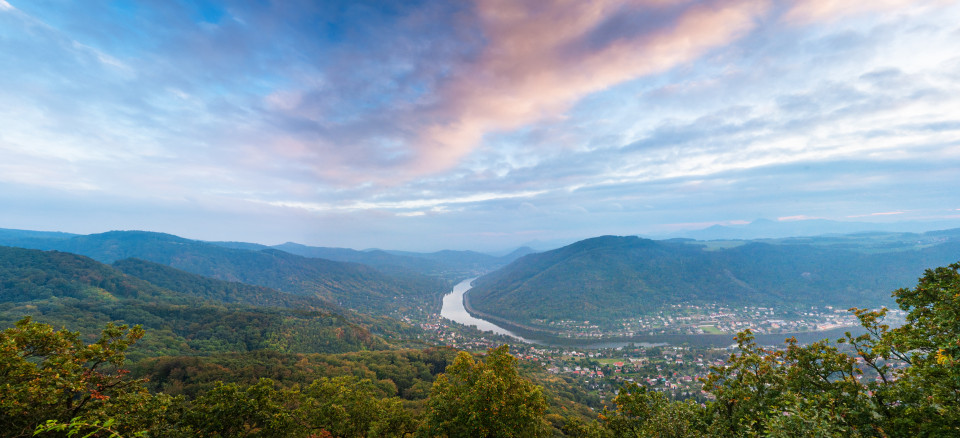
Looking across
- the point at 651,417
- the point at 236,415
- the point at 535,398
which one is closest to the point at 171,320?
the point at 236,415

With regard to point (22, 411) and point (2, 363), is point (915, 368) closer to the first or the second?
point (22, 411)

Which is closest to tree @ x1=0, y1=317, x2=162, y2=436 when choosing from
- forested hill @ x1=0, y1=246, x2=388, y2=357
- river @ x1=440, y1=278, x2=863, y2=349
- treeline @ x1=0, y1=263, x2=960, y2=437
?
treeline @ x1=0, y1=263, x2=960, y2=437

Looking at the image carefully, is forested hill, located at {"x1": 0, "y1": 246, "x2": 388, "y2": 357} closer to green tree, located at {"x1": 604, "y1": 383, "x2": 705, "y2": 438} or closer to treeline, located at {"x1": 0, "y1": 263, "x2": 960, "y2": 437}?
treeline, located at {"x1": 0, "y1": 263, "x2": 960, "y2": 437}

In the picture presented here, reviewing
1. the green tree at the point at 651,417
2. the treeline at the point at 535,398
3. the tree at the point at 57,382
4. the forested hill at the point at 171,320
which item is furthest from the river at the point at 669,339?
the tree at the point at 57,382

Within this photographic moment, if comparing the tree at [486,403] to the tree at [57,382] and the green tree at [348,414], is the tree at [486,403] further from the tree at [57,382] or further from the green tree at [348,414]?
the tree at [57,382]

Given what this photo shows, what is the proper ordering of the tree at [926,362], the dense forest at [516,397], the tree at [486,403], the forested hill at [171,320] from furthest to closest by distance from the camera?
the forested hill at [171,320] → the tree at [486,403] → the dense forest at [516,397] → the tree at [926,362]
